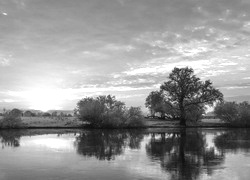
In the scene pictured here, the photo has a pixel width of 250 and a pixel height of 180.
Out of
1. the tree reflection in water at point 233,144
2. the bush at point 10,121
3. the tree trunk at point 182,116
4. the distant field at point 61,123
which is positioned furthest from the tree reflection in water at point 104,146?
the tree trunk at point 182,116

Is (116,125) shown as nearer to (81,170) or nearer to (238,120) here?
(238,120)

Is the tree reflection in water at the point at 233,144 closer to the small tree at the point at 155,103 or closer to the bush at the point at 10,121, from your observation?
the small tree at the point at 155,103

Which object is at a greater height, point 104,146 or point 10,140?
point 10,140

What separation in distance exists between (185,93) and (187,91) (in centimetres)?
63

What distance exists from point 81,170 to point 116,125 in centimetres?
4447

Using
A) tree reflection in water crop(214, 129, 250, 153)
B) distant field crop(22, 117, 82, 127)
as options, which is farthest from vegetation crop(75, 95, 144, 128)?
tree reflection in water crop(214, 129, 250, 153)

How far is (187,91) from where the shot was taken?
67812 millimetres

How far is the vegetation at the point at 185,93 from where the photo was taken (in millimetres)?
67188

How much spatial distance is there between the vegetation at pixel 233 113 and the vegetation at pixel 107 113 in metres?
21.5

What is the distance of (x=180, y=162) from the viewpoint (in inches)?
752

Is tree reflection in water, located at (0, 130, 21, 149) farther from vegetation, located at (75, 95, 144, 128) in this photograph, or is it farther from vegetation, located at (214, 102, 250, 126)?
vegetation, located at (214, 102, 250, 126)

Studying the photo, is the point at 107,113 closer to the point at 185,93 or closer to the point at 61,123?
the point at 61,123

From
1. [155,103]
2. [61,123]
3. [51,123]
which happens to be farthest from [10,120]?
[155,103]

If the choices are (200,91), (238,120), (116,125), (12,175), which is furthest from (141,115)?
(12,175)
